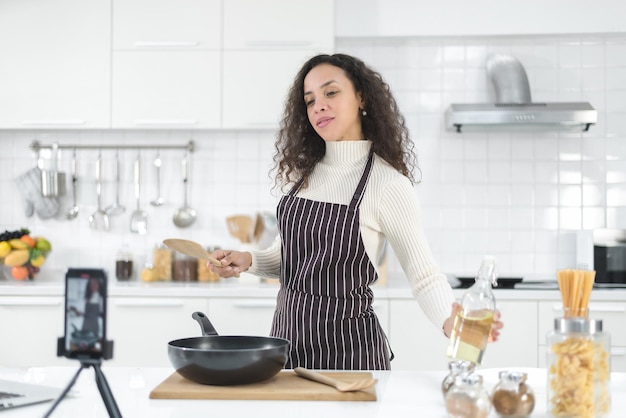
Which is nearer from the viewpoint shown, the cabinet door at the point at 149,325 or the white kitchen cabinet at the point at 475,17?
the cabinet door at the point at 149,325

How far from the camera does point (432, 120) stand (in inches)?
163

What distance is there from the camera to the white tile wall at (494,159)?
4082mm

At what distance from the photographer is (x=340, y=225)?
83.4 inches

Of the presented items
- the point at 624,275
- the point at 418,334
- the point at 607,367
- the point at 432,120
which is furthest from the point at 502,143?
the point at 607,367

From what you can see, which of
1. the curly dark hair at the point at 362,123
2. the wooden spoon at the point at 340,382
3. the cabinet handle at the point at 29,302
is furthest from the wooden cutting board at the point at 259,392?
the cabinet handle at the point at 29,302

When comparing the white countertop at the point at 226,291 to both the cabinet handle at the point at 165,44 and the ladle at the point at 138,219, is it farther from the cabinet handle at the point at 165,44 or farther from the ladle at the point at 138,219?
the cabinet handle at the point at 165,44

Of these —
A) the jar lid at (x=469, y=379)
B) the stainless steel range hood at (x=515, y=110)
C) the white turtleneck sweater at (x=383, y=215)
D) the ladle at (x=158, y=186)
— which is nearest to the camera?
the jar lid at (x=469, y=379)

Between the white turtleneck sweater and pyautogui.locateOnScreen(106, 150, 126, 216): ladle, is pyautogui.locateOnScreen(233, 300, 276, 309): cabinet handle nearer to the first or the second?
pyautogui.locateOnScreen(106, 150, 126, 216): ladle

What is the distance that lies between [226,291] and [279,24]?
1.31 m

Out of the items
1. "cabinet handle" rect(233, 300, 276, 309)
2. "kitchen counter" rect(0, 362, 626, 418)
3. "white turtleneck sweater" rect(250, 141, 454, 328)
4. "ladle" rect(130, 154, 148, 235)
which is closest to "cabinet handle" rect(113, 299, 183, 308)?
"cabinet handle" rect(233, 300, 276, 309)

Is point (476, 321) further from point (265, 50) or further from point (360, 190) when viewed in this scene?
point (265, 50)

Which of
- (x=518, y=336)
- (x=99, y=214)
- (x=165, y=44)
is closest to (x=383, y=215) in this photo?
(x=518, y=336)

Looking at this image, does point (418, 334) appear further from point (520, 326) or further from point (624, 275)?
point (624, 275)

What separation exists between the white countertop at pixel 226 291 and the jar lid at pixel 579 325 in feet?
7.22
